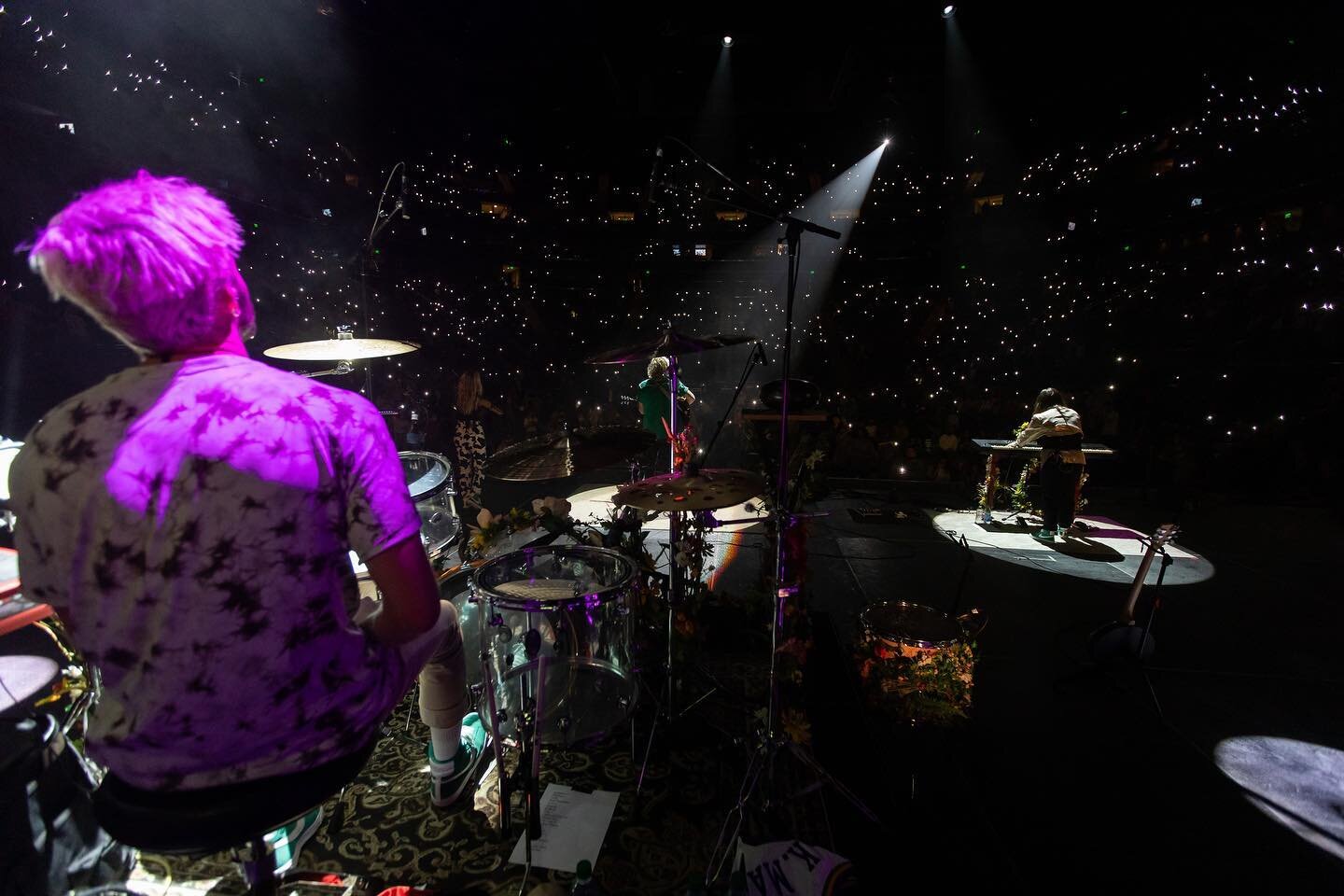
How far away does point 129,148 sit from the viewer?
5320 millimetres

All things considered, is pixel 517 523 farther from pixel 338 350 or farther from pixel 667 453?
pixel 667 453

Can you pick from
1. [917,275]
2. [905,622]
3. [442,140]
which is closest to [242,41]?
[442,140]

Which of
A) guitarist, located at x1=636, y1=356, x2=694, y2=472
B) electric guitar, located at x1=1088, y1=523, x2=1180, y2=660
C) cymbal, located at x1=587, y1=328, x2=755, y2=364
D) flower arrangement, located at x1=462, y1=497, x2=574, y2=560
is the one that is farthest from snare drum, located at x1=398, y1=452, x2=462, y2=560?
electric guitar, located at x1=1088, y1=523, x2=1180, y2=660

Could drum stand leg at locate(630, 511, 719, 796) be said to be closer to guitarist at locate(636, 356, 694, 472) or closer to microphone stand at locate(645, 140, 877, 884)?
microphone stand at locate(645, 140, 877, 884)

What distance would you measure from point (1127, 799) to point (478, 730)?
121 inches

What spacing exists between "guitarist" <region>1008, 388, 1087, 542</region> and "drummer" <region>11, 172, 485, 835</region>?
278 inches

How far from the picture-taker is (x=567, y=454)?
9.08ft

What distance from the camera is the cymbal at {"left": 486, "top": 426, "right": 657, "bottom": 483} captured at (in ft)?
8.65

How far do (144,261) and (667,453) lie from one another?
7595 mm

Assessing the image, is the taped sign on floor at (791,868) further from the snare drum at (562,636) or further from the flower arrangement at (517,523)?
the flower arrangement at (517,523)

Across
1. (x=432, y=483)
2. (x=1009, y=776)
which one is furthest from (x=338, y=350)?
(x=1009, y=776)

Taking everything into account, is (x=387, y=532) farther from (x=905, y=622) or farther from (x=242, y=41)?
(x=242, y=41)

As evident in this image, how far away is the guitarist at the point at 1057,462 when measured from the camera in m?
6.11

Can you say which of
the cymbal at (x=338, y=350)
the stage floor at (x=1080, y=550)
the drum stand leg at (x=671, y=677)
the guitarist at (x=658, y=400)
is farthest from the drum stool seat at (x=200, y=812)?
the guitarist at (x=658, y=400)
